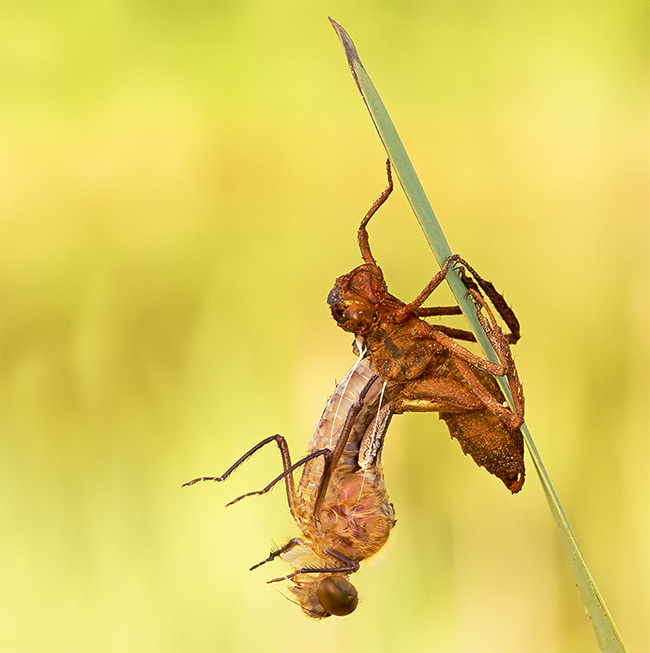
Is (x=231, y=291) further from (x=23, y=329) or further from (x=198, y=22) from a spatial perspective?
(x=198, y=22)

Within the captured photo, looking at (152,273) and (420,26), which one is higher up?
(420,26)

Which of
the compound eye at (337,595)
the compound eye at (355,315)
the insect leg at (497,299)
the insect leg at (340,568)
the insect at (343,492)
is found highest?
the compound eye at (355,315)

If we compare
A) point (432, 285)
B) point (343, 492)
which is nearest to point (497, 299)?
point (432, 285)

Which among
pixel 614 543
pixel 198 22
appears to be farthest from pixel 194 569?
pixel 198 22

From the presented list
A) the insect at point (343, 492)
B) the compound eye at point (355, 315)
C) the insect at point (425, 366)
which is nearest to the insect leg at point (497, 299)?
the insect at point (425, 366)

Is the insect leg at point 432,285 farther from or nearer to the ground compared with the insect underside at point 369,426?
farther from the ground

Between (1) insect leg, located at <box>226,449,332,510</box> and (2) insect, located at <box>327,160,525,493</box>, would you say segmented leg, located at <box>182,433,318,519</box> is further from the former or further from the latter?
(2) insect, located at <box>327,160,525,493</box>

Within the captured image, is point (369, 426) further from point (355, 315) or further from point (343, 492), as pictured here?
point (355, 315)

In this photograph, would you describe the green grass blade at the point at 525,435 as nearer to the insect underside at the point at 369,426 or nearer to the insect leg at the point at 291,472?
the insect underside at the point at 369,426
